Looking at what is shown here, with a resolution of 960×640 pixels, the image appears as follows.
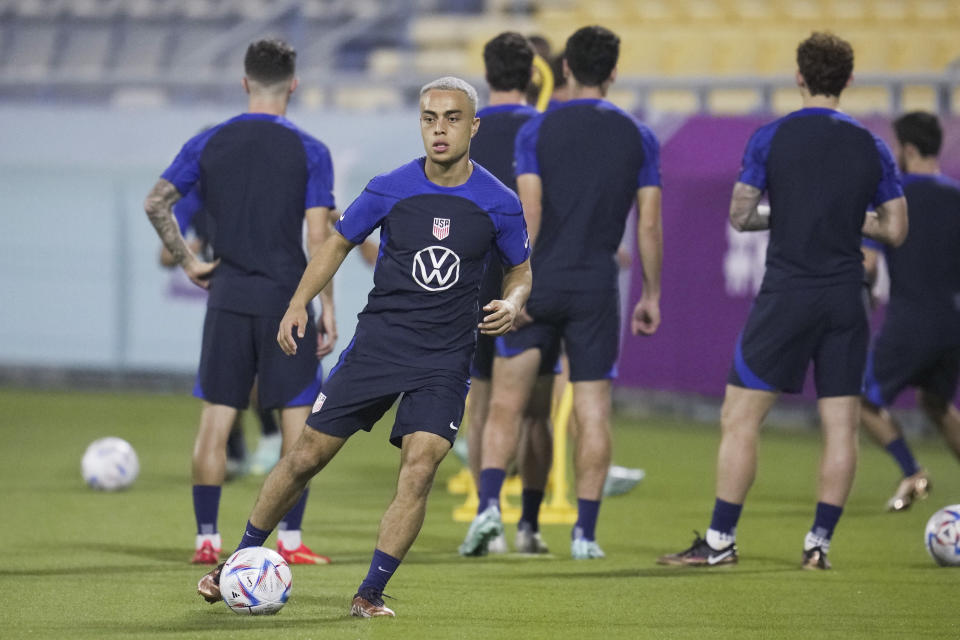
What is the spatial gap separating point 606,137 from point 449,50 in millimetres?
11711

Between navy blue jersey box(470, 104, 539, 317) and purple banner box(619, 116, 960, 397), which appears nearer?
navy blue jersey box(470, 104, 539, 317)

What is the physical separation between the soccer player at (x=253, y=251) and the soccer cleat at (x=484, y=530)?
3.26 ft

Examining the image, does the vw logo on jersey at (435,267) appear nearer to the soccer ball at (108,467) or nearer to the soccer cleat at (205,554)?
the soccer cleat at (205,554)

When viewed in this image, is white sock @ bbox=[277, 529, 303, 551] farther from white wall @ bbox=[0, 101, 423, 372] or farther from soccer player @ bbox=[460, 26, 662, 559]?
white wall @ bbox=[0, 101, 423, 372]

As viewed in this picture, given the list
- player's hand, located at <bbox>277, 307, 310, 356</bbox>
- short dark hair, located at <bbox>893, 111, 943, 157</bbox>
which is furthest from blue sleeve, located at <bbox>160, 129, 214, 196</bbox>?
short dark hair, located at <bbox>893, 111, 943, 157</bbox>

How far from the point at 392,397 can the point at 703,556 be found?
2177mm

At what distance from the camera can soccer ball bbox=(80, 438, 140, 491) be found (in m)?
10.0

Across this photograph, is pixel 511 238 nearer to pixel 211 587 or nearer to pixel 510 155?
pixel 211 587

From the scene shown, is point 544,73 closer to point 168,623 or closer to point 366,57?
point 168,623

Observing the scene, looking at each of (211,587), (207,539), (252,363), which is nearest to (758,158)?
(252,363)

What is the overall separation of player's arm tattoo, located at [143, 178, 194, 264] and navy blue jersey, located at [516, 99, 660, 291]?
158 centimetres

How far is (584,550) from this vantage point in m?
7.73

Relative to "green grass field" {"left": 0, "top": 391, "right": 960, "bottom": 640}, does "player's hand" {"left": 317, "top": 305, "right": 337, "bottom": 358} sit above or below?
above

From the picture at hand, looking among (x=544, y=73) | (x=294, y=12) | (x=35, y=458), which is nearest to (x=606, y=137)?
(x=544, y=73)
